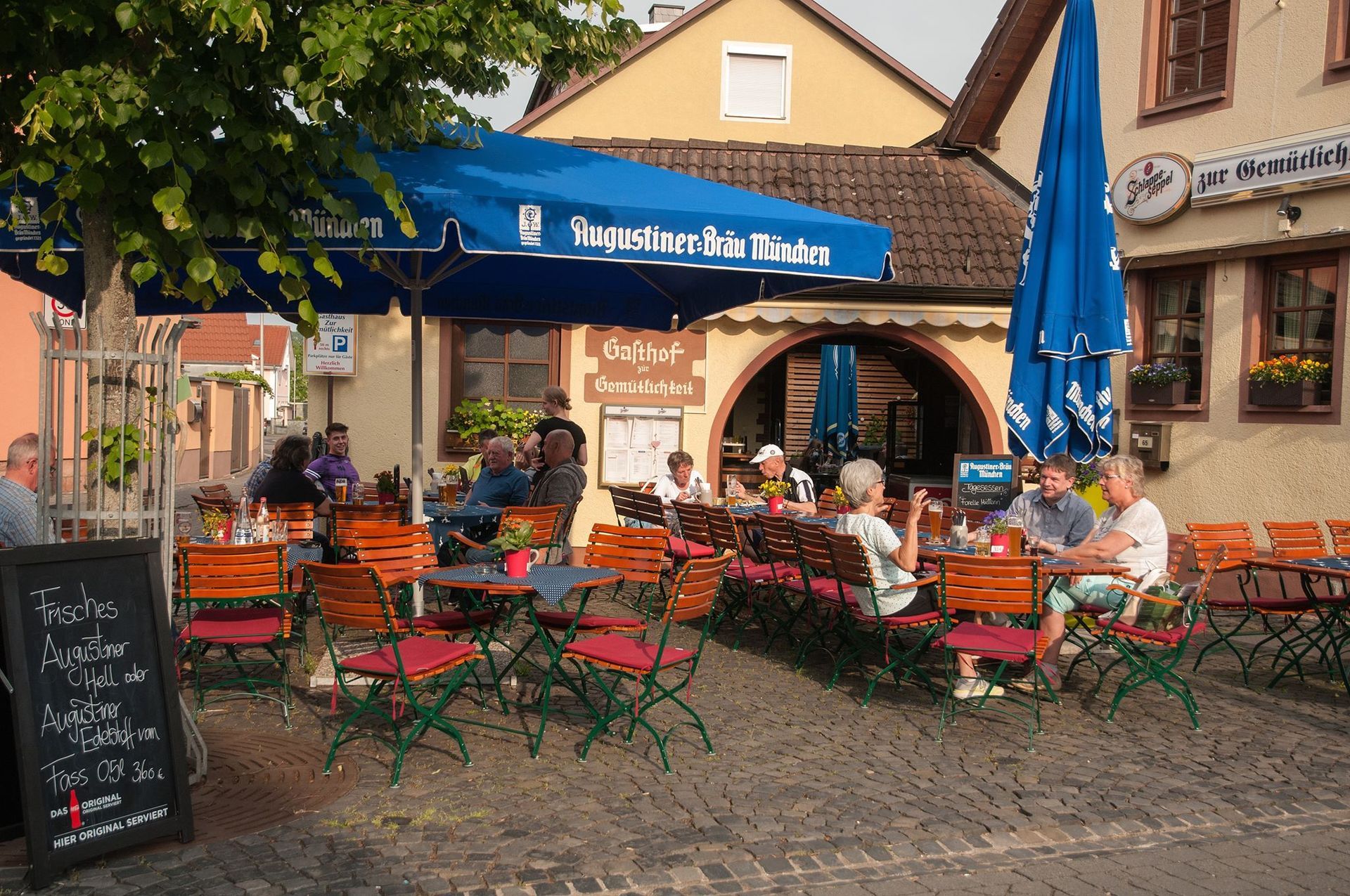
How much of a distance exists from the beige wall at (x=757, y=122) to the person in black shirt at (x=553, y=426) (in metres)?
7.99

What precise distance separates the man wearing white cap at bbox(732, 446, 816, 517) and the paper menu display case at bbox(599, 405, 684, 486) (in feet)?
8.22

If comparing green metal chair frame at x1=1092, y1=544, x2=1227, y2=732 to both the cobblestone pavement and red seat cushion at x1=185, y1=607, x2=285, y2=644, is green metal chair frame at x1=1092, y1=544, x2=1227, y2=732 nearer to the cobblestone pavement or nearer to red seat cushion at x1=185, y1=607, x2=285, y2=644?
the cobblestone pavement

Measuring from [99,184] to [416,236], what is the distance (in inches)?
54.9

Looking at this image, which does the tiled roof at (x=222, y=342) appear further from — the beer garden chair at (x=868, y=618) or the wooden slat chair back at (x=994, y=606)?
the wooden slat chair back at (x=994, y=606)

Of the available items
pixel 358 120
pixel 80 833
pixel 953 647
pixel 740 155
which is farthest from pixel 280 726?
pixel 740 155

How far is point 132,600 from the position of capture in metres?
4.77

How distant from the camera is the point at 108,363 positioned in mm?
5309

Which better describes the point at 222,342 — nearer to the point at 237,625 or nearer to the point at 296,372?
the point at 296,372

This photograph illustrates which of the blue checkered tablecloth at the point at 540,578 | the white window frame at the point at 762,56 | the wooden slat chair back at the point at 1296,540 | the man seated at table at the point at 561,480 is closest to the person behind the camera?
the blue checkered tablecloth at the point at 540,578

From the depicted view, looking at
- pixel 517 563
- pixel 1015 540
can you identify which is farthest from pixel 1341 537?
pixel 517 563

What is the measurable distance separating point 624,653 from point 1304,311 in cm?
793

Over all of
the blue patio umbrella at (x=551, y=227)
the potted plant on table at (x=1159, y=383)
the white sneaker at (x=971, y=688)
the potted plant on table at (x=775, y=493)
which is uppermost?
the blue patio umbrella at (x=551, y=227)

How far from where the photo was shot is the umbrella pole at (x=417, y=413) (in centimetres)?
767

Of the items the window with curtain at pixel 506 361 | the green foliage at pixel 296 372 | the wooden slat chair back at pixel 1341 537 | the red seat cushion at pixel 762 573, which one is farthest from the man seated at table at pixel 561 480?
the green foliage at pixel 296 372
